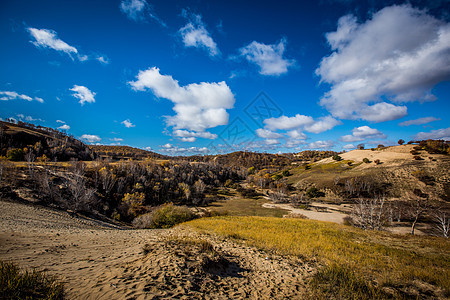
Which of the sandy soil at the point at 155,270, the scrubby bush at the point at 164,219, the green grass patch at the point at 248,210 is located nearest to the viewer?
the sandy soil at the point at 155,270

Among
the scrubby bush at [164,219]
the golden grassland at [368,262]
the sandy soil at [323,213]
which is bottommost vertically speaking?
the sandy soil at [323,213]

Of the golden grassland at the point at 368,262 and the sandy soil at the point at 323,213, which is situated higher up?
the golden grassland at the point at 368,262

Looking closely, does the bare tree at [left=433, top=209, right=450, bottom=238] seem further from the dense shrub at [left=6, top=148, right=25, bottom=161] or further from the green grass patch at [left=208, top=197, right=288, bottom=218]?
the dense shrub at [left=6, top=148, right=25, bottom=161]

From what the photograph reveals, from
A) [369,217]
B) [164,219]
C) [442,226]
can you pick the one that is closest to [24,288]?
[164,219]

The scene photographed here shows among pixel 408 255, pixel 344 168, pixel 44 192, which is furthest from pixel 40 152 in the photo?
pixel 344 168

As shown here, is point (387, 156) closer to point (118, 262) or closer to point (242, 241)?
point (242, 241)

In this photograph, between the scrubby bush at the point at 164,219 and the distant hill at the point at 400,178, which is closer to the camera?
the scrubby bush at the point at 164,219

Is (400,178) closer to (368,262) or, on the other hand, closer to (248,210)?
(248,210)

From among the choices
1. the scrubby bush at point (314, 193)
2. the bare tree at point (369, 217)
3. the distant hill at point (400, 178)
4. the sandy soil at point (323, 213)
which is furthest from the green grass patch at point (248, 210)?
the distant hill at point (400, 178)

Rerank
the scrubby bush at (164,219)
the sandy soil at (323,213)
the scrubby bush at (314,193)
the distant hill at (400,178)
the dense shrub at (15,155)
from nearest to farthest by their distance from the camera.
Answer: the scrubby bush at (164,219) → the sandy soil at (323,213) → the distant hill at (400,178) → the dense shrub at (15,155) → the scrubby bush at (314,193)

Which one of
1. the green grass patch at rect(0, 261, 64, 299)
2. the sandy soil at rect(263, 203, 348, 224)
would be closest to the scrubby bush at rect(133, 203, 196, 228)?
the green grass patch at rect(0, 261, 64, 299)

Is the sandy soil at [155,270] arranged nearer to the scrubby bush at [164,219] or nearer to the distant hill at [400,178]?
the scrubby bush at [164,219]

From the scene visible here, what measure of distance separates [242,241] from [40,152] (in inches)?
5096

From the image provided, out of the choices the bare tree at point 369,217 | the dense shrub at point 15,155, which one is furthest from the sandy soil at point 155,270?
the dense shrub at point 15,155
